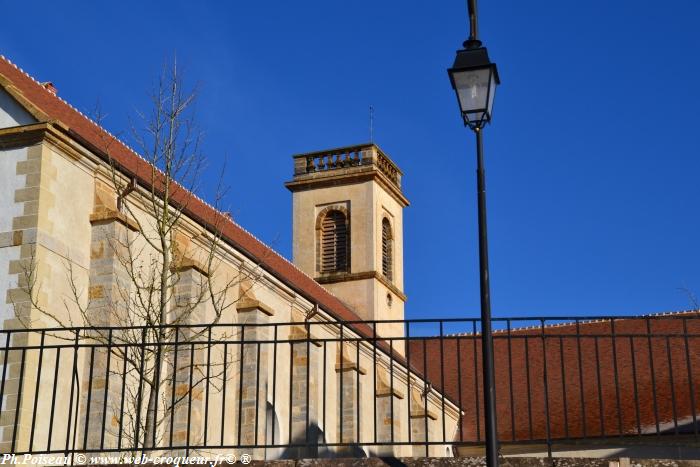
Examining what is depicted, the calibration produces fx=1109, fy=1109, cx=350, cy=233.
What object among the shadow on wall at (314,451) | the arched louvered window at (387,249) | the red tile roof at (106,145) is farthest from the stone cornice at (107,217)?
the arched louvered window at (387,249)

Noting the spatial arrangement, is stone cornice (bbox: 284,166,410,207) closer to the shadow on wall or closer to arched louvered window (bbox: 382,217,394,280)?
arched louvered window (bbox: 382,217,394,280)

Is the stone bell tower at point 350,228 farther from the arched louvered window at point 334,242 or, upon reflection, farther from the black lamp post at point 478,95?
the black lamp post at point 478,95

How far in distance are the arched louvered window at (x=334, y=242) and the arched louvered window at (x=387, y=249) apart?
1581 millimetres

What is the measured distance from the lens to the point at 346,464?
8.99 m

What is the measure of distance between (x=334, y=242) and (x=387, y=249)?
2.03 meters

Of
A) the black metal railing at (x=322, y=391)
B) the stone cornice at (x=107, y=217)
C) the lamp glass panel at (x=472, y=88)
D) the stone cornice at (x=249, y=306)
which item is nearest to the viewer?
the lamp glass panel at (x=472, y=88)

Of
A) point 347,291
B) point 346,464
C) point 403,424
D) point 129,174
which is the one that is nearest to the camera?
point 346,464

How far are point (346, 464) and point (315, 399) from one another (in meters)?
17.2

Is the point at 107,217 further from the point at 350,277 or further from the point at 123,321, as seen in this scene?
the point at 350,277

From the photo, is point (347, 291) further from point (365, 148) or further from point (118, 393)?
point (118, 393)

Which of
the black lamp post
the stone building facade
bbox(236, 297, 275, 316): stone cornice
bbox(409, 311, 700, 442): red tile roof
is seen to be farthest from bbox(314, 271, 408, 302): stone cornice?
the black lamp post

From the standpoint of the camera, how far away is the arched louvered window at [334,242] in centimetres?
3734

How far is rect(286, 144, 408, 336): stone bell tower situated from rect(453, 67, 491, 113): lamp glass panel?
27220mm

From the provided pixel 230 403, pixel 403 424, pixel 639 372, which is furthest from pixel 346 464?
pixel 639 372
